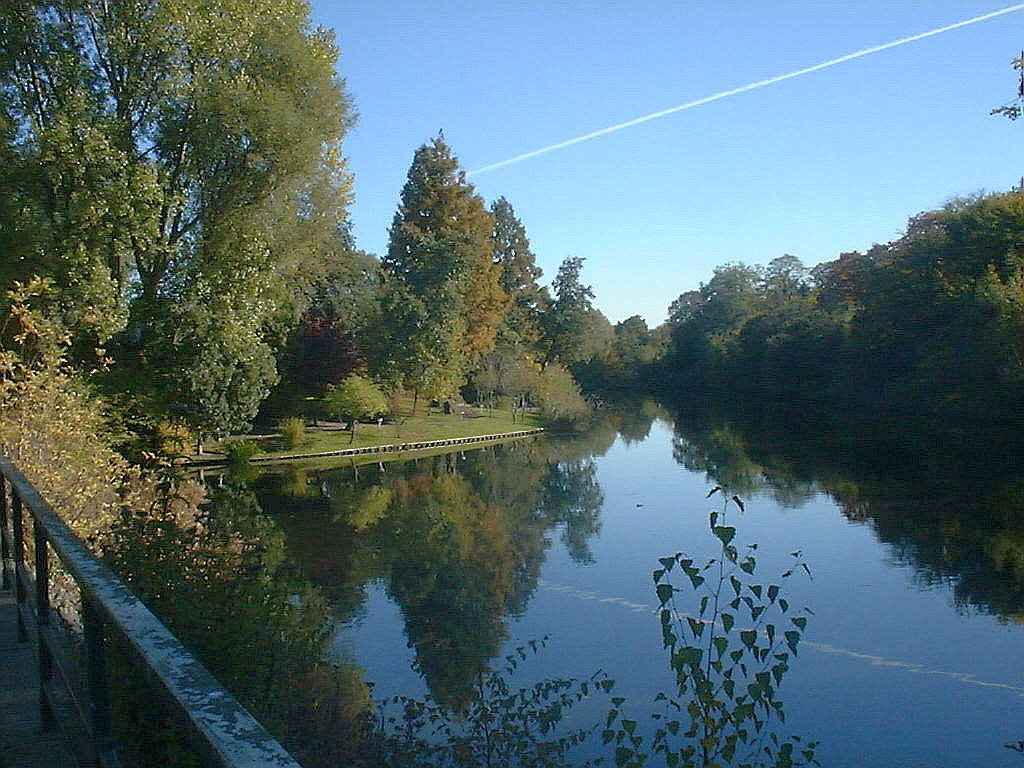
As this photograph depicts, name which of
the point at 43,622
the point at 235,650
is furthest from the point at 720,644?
the point at 235,650

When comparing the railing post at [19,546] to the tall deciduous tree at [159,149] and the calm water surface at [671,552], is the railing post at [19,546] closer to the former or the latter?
the calm water surface at [671,552]

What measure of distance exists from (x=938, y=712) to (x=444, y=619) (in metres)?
5.26

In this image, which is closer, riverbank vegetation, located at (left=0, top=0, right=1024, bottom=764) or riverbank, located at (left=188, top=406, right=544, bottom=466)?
riverbank vegetation, located at (left=0, top=0, right=1024, bottom=764)

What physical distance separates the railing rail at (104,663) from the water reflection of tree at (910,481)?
11222 millimetres

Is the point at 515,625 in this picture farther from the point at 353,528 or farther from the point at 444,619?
the point at 353,528

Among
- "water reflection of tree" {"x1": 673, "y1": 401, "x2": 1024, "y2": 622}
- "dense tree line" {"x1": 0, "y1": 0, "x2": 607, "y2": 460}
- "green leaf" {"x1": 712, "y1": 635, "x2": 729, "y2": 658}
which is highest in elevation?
"dense tree line" {"x1": 0, "y1": 0, "x2": 607, "y2": 460}

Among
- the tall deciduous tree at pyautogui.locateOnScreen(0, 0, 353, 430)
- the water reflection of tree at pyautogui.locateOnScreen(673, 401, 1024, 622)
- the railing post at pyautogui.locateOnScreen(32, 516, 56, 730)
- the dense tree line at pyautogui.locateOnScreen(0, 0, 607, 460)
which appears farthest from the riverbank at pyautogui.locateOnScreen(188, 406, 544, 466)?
the railing post at pyautogui.locateOnScreen(32, 516, 56, 730)

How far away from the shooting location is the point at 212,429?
22281 millimetres

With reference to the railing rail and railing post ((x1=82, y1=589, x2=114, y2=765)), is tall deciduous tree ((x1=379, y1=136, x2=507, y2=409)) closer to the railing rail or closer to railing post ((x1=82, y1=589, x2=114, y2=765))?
the railing rail

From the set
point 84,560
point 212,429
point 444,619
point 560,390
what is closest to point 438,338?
point 212,429

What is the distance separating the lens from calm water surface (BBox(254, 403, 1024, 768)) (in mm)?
8766

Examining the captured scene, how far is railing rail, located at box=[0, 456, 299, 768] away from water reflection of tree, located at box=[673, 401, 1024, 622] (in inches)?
442

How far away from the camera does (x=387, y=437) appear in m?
33.8

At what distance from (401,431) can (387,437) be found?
1.42m
